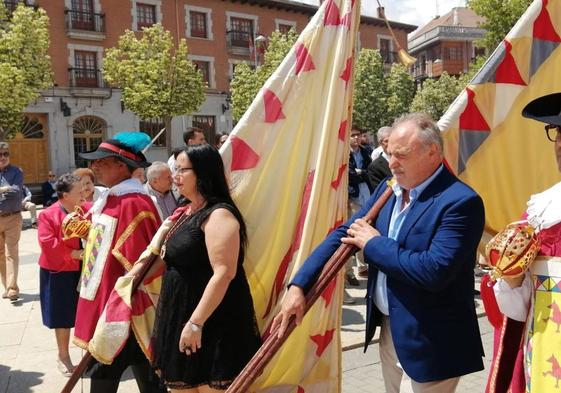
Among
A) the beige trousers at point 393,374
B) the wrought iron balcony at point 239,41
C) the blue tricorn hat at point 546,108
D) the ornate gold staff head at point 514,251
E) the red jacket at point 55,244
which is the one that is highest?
the wrought iron balcony at point 239,41

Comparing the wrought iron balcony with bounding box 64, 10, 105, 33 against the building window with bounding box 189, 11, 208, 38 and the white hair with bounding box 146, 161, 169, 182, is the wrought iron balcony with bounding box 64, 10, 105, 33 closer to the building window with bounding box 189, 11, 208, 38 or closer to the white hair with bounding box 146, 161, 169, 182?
the building window with bounding box 189, 11, 208, 38

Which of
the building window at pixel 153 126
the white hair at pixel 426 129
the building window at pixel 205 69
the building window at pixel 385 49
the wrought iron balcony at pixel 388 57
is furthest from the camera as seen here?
the wrought iron balcony at pixel 388 57

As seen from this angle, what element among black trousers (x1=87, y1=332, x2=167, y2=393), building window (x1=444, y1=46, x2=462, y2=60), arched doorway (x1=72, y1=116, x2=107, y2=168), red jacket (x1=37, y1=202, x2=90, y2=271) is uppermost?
building window (x1=444, y1=46, x2=462, y2=60)

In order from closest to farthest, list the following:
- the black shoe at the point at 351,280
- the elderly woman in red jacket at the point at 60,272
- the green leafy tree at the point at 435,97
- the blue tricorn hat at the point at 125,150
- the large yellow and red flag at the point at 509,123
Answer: the large yellow and red flag at the point at 509,123
the blue tricorn hat at the point at 125,150
the elderly woman in red jacket at the point at 60,272
the black shoe at the point at 351,280
the green leafy tree at the point at 435,97

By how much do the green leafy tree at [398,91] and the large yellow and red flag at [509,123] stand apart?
105 feet

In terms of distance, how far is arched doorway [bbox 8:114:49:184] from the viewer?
2542 cm

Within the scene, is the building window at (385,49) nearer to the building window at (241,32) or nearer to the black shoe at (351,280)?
the building window at (241,32)

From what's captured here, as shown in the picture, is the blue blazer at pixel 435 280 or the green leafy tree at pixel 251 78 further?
the green leafy tree at pixel 251 78

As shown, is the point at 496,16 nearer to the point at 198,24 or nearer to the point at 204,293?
the point at 198,24

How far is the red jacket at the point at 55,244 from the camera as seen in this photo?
13.8ft

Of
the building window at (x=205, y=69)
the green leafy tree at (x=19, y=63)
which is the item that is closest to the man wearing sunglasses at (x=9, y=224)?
the green leafy tree at (x=19, y=63)

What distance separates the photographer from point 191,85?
25297 millimetres

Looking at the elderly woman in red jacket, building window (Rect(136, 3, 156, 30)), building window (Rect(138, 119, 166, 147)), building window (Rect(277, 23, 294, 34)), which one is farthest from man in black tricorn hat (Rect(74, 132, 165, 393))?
building window (Rect(277, 23, 294, 34))

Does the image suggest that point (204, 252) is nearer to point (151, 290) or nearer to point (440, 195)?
point (151, 290)
